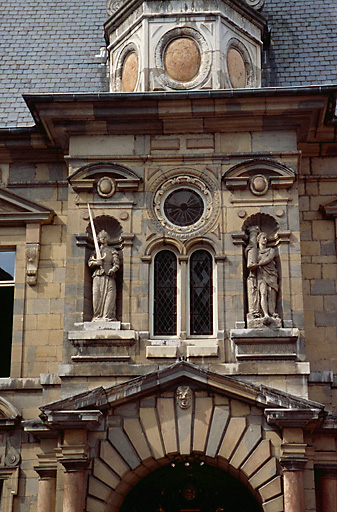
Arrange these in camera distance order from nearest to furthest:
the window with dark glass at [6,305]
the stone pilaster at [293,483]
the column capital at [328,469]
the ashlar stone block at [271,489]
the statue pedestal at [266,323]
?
the stone pilaster at [293,483]
the ashlar stone block at [271,489]
the column capital at [328,469]
the statue pedestal at [266,323]
the window with dark glass at [6,305]

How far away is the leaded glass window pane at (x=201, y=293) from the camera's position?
1661 cm

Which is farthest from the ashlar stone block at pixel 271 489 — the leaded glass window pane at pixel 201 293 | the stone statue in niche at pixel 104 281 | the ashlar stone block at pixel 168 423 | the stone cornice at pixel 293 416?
the stone statue in niche at pixel 104 281

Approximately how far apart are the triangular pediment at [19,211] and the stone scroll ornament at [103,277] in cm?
→ 126

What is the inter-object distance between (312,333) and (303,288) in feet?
2.81

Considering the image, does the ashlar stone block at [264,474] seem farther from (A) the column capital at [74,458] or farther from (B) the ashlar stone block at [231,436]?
(A) the column capital at [74,458]

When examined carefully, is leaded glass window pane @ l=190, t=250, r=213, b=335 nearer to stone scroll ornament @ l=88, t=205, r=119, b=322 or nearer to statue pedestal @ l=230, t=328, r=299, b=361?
statue pedestal @ l=230, t=328, r=299, b=361

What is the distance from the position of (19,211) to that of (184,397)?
497 centimetres

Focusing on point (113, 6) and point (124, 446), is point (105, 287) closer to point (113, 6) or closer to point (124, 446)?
point (124, 446)

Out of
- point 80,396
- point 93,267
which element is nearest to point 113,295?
point 93,267

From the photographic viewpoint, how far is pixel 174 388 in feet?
51.7

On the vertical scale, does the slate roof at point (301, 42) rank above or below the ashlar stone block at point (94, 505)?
above

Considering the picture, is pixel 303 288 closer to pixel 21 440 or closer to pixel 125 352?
pixel 125 352

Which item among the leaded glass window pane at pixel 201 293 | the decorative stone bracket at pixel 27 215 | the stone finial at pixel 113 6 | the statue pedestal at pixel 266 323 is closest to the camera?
the statue pedestal at pixel 266 323

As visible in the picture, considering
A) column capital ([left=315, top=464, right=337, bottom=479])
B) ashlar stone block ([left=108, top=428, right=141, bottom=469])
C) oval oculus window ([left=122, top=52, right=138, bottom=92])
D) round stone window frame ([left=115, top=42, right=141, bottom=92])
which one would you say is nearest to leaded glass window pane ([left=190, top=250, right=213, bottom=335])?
ashlar stone block ([left=108, top=428, right=141, bottom=469])
